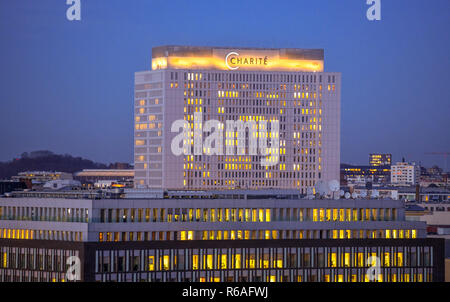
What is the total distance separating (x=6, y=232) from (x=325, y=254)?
1720 inches

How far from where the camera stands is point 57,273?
130000mm

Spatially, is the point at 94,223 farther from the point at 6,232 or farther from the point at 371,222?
the point at 371,222
